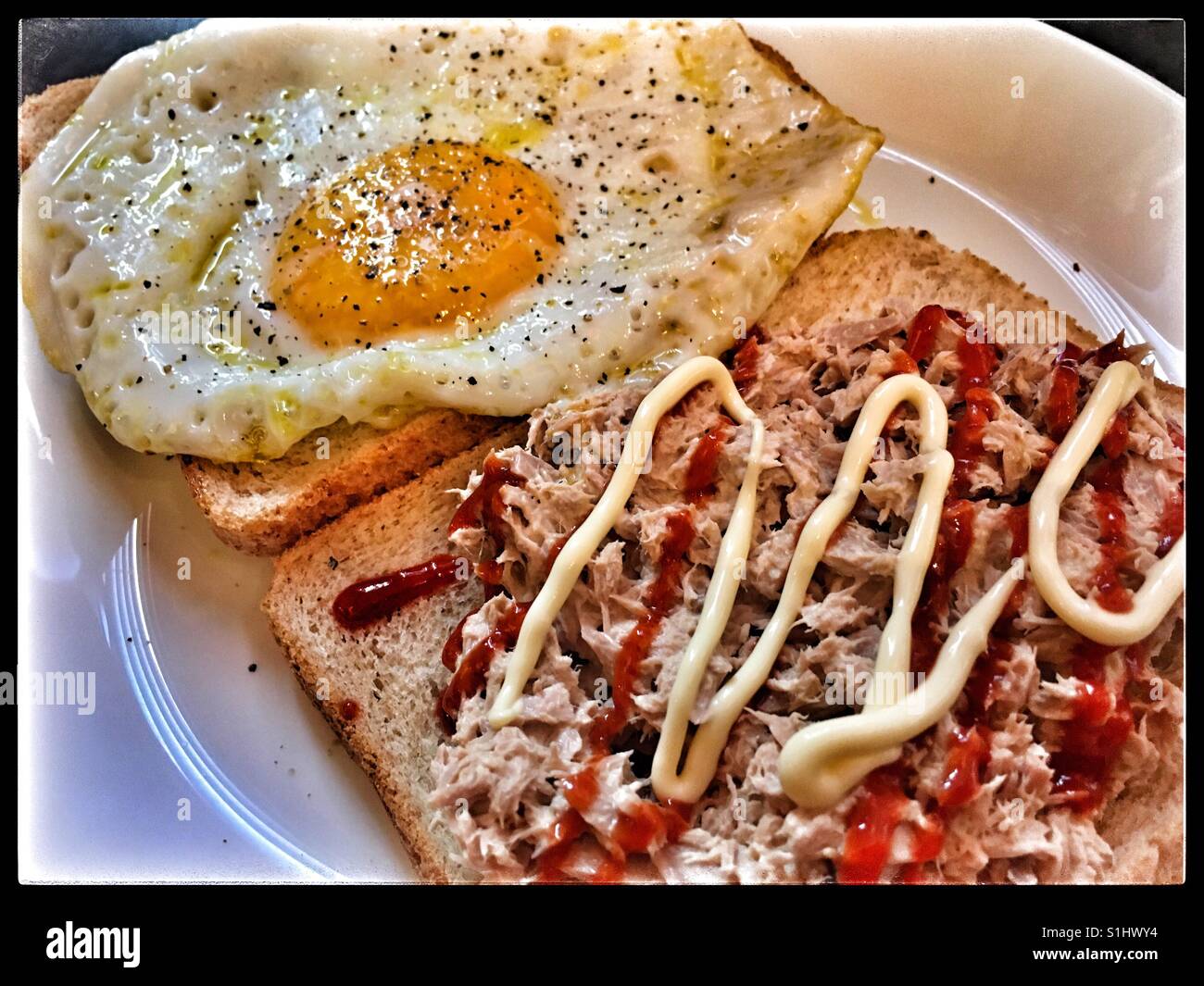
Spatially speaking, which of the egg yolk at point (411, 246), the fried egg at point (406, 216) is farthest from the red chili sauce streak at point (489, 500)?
the egg yolk at point (411, 246)

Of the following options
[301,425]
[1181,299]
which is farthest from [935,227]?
[301,425]

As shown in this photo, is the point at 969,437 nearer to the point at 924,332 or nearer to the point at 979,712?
the point at 924,332

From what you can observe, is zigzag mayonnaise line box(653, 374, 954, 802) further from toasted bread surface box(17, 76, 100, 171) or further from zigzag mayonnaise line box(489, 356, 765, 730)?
toasted bread surface box(17, 76, 100, 171)

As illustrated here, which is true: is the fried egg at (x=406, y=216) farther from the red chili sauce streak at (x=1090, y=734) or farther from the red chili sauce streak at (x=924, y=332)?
the red chili sauce streak at (x=1090, y=734)

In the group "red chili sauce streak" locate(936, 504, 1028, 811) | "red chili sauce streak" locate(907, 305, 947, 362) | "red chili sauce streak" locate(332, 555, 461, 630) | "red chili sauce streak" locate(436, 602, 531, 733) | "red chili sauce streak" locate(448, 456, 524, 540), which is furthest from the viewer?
"red chili sauce streak" locate(332, 555, 461, 630)

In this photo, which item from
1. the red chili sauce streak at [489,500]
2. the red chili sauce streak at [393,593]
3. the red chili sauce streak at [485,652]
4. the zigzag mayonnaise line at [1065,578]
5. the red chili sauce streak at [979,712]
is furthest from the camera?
the red chili sauce streak at [393,593]

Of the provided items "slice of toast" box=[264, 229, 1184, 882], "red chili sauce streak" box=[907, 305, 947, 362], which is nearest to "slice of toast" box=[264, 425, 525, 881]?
"slice of toast" box=[264, 229, 1184, 882]

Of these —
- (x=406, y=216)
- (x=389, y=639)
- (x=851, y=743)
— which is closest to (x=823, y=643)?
(x=851, y=743)
